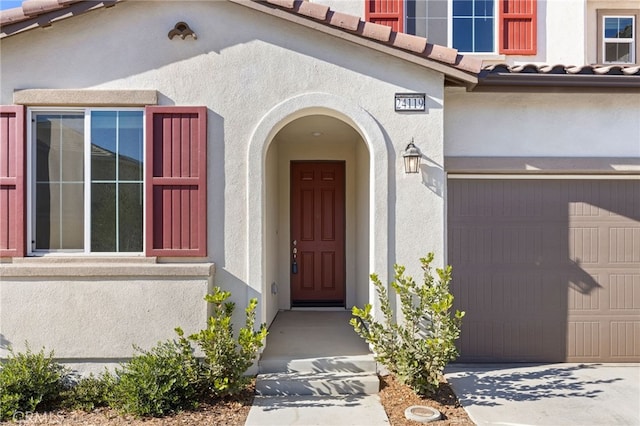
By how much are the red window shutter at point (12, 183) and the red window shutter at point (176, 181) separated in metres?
1.48

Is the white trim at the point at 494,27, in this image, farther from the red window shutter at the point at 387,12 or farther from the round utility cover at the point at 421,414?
the round utility cover at the point at 421,414

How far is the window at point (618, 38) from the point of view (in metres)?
7.93

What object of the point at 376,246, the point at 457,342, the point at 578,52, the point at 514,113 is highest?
the point at 578,52

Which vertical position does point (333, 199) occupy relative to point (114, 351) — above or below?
above

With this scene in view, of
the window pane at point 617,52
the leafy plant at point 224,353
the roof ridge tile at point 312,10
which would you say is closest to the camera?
the leafy plant at point 224,353

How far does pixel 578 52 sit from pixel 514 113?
12.5 ft

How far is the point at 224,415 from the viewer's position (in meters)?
4.14

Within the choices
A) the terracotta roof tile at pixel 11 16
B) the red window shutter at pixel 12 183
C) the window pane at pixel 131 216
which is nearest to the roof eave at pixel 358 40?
the terracotta roof tile at pixel 11 16

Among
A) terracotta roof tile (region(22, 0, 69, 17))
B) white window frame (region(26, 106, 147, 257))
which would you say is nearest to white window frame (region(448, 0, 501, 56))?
white window frame (region(26, 106, 147, 257))

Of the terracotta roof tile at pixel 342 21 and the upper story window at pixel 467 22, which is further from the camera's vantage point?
the upper story window at pixel 467 22

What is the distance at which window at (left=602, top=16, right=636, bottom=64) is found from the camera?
26.0ft

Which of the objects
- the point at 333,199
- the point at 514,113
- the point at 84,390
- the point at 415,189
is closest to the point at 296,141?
the point at 333,199

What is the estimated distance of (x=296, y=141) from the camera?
759cm

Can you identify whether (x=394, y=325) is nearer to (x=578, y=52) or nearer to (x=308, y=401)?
(x=308, y=401)
